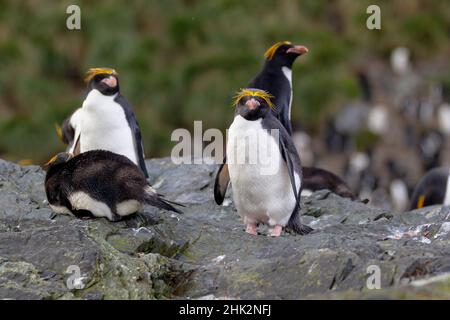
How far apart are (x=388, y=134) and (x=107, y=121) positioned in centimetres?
1339

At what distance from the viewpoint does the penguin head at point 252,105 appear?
7223 mm

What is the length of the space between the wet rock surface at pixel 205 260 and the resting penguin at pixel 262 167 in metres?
0.38

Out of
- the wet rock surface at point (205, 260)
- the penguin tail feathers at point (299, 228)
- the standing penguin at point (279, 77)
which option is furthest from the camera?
the standing penguin at point (279, 77)

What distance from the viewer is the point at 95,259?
18.2ft

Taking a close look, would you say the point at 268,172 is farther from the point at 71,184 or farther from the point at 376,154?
the point at 376,154

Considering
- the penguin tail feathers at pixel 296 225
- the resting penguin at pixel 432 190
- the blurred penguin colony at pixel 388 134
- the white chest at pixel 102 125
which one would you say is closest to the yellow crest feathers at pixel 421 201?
the resting penguin at pixel 432 190

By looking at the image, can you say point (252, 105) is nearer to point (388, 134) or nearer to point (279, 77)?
point (279, 77)

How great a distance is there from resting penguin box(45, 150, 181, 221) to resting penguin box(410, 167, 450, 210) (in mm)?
6387

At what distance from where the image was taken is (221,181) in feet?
26.2

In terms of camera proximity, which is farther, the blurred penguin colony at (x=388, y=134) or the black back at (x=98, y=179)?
the blurred penguin colony at (x=388, y=134)

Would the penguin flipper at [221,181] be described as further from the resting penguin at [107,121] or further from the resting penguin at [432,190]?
the resting penguin at [432,190]

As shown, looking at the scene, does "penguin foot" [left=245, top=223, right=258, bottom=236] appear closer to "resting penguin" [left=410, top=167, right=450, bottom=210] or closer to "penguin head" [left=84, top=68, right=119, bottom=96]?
"penguin head" [left=84, top=68, right=119, bottom=96]

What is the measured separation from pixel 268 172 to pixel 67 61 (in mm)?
14971

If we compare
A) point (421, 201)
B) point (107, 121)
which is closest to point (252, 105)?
point (107, 121)
